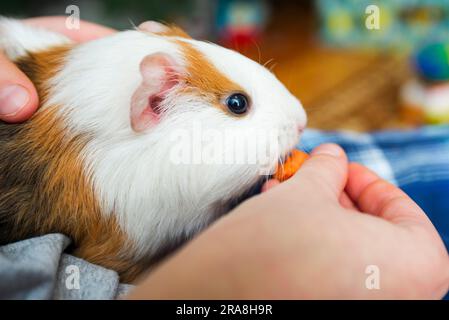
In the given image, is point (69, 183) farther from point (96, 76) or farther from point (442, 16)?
point (442, 16)

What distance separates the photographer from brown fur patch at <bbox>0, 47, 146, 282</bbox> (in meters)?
0.68

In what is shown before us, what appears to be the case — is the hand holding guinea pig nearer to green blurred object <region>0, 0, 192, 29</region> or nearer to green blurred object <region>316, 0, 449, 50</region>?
green blurred object <region>0, 0, 192, 29</region>

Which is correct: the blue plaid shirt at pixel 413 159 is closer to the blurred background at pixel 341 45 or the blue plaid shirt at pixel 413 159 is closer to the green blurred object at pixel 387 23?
the blurred background at pixel 341 45

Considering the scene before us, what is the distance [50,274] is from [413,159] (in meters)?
0.76

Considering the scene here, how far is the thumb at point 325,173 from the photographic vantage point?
59 centimetres

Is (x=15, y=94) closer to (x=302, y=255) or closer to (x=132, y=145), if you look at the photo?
(x=132, y=145)

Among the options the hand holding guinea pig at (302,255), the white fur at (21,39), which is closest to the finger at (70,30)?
the white fur at (21,39)

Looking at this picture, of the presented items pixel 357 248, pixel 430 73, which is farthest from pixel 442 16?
pixel 357 248

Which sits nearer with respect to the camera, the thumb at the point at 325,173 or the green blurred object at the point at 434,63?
the thumb at the point at 325,173

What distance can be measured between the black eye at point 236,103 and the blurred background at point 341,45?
4.36ft

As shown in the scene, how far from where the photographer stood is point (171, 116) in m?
0.70

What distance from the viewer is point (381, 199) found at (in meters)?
0.69

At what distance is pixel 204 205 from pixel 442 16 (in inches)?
97.0

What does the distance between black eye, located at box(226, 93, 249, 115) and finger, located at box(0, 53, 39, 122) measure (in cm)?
27
